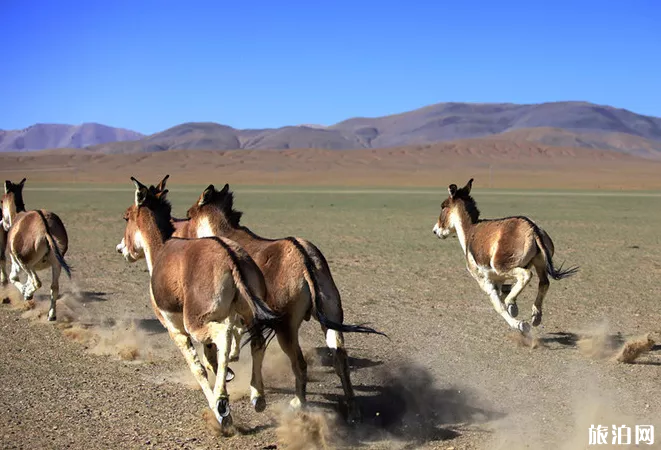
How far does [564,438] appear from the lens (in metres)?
6.42

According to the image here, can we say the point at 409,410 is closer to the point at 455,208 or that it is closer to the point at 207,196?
the point at 207,196

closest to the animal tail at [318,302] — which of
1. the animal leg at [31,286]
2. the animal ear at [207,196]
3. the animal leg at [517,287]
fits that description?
the animal ear at [207,196]

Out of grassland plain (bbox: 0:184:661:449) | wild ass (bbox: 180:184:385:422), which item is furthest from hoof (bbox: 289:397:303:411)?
grassland plain (bbox: 0:184:661:449)

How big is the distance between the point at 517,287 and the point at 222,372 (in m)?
5.30

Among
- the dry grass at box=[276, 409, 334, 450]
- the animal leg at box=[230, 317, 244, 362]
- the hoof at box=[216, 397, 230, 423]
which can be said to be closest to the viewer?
the hoof at box=[216, 397, 230, 423]

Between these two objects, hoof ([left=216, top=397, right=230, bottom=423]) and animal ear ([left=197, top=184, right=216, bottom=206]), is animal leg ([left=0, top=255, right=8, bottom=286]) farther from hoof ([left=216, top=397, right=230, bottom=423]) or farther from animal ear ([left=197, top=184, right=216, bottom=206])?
hoof ([left=216, top=397, right=230, bottom=423])

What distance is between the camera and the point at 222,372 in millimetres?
6195

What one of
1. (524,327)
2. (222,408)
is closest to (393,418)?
(222,408)

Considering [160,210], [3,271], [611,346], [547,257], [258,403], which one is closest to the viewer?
[258,403]

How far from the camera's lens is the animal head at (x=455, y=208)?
11.7m

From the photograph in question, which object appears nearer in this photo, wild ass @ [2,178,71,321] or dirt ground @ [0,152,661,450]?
dirt ground @ [0,152,661,450]

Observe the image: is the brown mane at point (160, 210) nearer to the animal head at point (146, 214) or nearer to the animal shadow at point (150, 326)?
the animal head at point (146, 214)

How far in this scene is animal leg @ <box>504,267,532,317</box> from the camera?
396 inches

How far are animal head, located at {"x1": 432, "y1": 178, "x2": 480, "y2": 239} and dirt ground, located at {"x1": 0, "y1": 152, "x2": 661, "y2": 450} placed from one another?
1460 millimetres
